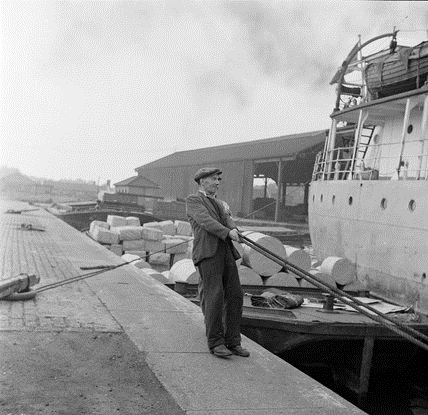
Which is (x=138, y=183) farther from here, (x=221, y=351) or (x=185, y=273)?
(x=221, y=351)

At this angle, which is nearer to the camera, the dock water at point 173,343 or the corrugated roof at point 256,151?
the dock water at point 173,343

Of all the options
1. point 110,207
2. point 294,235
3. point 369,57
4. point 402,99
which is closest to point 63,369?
point 402,99

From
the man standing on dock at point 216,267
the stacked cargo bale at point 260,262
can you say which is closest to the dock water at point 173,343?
the man standing on dock at point 216,267

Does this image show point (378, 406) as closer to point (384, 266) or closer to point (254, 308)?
point (254, 308)

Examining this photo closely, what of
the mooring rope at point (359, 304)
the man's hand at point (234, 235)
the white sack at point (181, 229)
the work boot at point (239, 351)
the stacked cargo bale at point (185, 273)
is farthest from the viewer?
the white sack at point (181, 229)

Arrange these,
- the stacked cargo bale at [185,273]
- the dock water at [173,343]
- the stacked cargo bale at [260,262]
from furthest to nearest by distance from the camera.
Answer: the stacked cargo bale at [260,262] < the stacked cargo bale at [185,273] < the dock water at [173,343]

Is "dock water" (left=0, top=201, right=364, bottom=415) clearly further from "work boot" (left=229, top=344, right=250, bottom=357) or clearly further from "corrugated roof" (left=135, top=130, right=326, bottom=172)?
"corrugated roof" (left=135, top=130, right=326, bottom=172)

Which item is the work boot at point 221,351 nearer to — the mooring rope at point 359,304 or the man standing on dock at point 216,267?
the man standing on dock at point 216,267

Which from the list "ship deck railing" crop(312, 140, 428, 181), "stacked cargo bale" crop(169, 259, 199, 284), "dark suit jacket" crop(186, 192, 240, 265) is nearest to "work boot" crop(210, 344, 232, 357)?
"dark suit jacket" crop(186, 192, 240, 265)

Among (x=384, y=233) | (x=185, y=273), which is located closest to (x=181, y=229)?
(x=384, y=233)

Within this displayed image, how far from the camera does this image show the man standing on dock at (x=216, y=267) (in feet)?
14.9

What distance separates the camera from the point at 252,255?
9570 millimetres

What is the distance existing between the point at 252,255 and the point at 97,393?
249 inches

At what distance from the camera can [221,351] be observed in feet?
14.8
